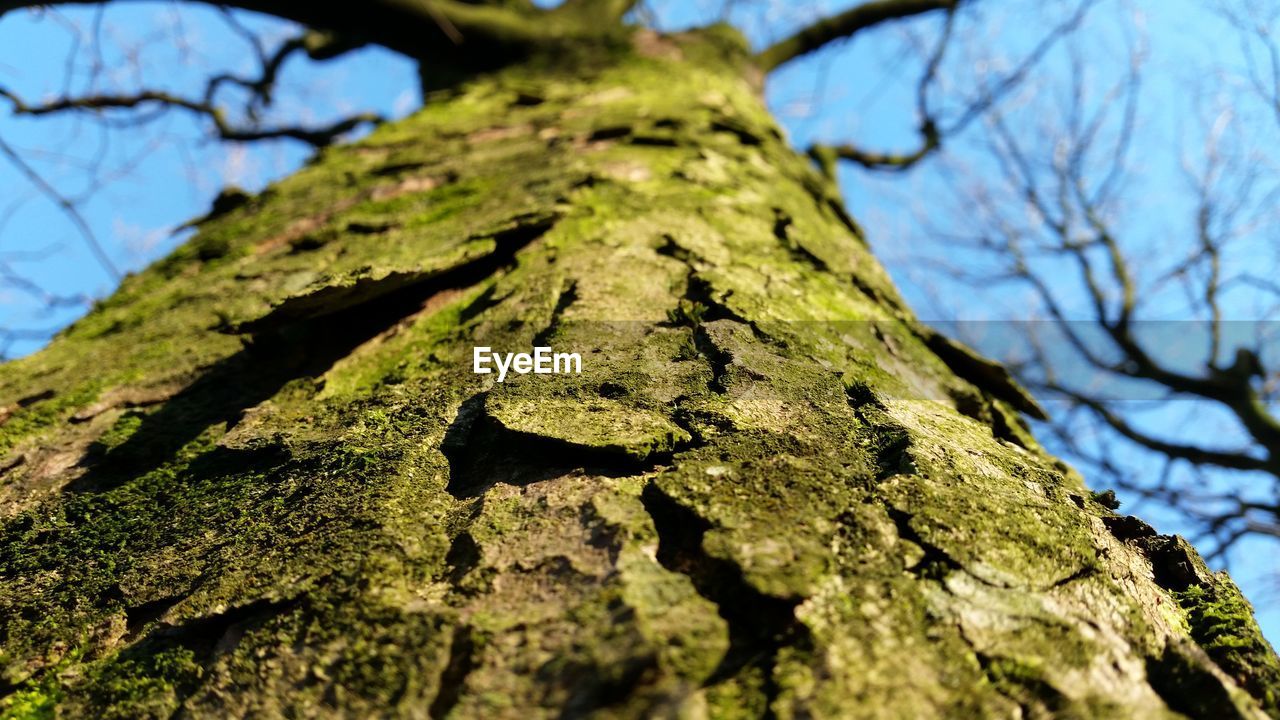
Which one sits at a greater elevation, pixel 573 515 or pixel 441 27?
pixel 441 27

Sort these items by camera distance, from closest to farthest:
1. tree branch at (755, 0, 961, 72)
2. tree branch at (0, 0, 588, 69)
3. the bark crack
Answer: the bark crack
tree branch at (0, 0, 588, 69)
tree branch at (755, 0, 961, 72)

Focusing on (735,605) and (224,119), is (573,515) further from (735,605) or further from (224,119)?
(224,119)

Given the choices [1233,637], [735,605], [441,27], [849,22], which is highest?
[849,22]

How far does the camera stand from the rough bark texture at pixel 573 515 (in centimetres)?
66

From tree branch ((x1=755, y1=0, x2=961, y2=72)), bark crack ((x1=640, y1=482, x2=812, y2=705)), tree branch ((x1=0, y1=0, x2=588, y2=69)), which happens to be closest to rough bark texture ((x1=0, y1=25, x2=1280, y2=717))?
bark crack ((x1=640, y1=482, x2=812, y2=705))

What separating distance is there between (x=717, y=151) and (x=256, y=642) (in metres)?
1.90

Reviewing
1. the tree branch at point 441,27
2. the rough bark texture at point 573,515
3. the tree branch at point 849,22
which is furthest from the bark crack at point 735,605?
the tree branch at point 849,22

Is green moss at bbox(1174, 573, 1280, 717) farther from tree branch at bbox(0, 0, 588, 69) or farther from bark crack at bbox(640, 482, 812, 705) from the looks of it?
tree branch at bbox(0, 0, 588, 69)

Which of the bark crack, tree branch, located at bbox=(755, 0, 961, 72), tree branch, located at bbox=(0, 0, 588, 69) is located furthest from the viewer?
tree branch, located at bbox=(755, 0, 961, 72)

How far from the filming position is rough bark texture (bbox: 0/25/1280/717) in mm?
658

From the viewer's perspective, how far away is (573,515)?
0.83m

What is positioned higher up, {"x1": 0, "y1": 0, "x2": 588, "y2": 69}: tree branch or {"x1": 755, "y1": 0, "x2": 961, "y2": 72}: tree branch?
{"x1": 755, "y1": 0, "x2": 961, "y2": 72}: tree branch

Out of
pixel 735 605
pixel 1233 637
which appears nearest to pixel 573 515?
pixel 735 605

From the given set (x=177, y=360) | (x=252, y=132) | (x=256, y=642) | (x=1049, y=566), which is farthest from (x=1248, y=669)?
(x=252, y=132)
